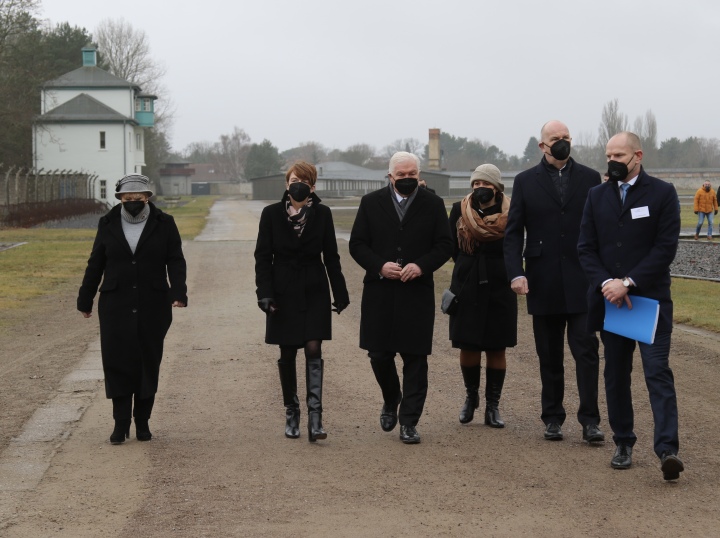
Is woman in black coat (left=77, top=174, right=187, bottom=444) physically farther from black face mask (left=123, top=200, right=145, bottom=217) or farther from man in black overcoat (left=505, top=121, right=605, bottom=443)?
man in black overcoat (left=505, top=121, right=605, bottom=443)

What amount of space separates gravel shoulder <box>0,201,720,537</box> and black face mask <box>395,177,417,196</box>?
65.3 inches

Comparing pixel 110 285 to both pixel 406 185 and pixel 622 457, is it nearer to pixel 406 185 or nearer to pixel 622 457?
pixel 406 185

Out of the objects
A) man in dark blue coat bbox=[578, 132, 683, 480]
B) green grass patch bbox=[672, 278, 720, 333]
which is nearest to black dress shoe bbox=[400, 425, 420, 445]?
man in dark blue coat bbox=[578, 132, 683, 480]

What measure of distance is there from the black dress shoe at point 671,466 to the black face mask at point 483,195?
7.86 ft

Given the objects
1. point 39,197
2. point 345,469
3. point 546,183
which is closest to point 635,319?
point 546,183

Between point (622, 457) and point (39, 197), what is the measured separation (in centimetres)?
4482

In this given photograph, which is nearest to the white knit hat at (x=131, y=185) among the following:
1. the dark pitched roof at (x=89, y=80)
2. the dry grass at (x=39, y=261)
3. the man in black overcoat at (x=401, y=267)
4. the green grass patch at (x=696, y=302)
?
the man in black overcoat at (x=401, y=267)

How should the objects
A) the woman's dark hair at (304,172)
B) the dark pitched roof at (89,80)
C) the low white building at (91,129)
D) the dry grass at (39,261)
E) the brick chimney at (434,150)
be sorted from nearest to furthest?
1. the woman's dark hair at (304,172)
2. the dry grass at (39,261)
3. the low white building at (91,129)
4. the dark pitched roof at (89,80)
5. the brick chimney at (434,150)

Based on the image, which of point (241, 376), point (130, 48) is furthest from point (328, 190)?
point (241, 376)

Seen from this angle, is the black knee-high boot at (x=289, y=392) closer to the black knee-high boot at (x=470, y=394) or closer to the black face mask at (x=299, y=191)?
the black face mask at (x=299, y=191)

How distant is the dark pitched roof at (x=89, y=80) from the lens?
82.7 meters

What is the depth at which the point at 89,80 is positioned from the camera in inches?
3287

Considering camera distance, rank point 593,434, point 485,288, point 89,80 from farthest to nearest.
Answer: point 89,80, point 485,288, point 593,434

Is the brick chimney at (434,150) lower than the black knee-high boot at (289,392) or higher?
higher
